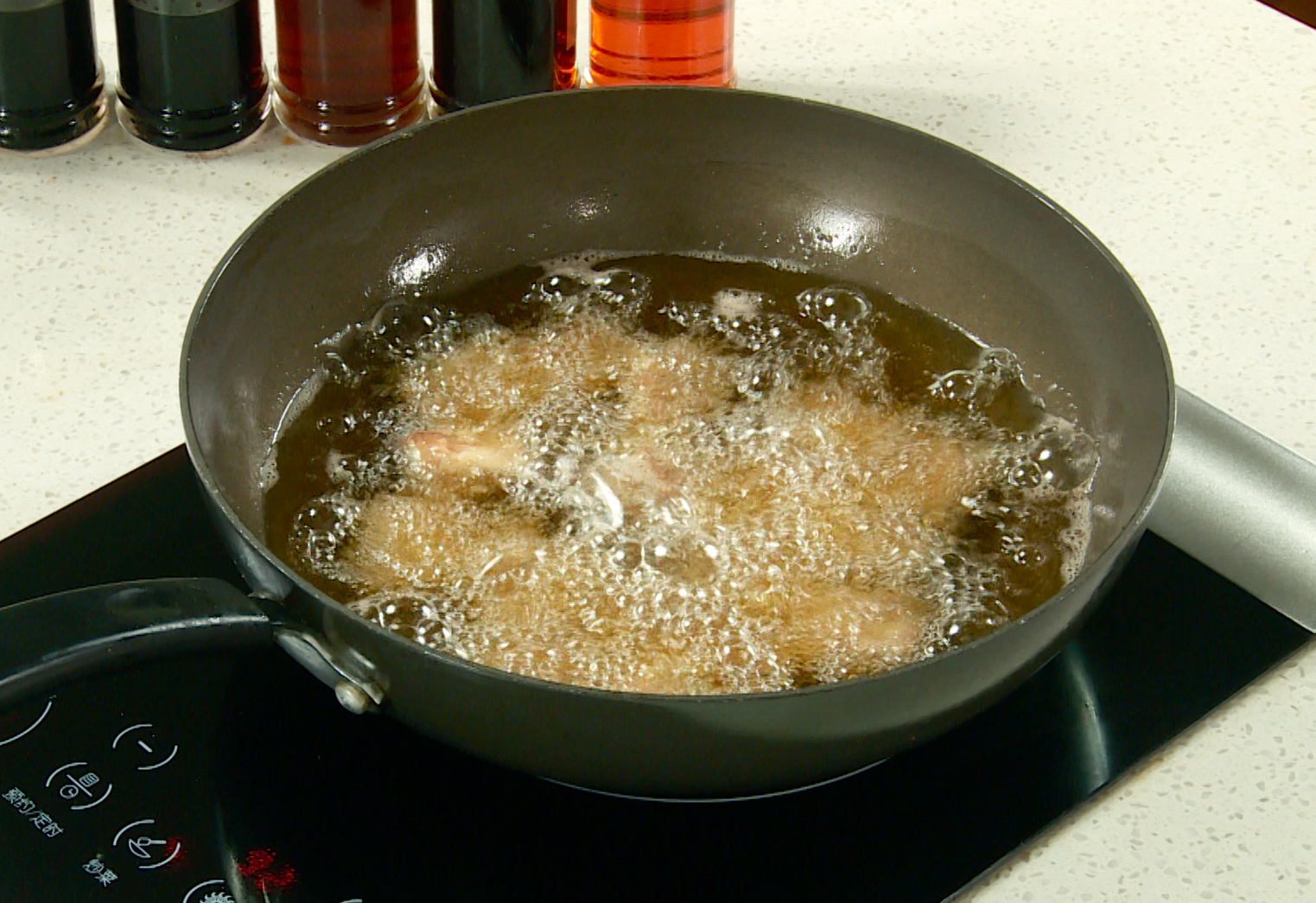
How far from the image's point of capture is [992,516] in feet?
2.56

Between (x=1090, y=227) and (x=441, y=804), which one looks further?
(x=1090, y=227)

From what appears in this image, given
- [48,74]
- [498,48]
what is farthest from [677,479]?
[48,74]

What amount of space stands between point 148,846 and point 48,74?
1.85 feet

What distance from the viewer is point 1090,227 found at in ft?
3.43

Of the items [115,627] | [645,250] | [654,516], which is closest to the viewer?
[115,627]

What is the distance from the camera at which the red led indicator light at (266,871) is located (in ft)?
2.06

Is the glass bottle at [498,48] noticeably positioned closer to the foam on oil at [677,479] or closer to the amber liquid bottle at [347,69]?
the amber liquid bottle at [347,69]

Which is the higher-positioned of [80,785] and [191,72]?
[191,72]

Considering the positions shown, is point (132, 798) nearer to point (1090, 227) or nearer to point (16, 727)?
point (16, 727)

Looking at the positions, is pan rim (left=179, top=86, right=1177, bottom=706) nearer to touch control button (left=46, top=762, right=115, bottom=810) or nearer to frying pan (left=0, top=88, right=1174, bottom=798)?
frying pan (left=0, top=88, right=1174, bottom=798)

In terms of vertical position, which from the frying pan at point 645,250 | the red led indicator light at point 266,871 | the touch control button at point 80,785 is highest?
the frying pan at point 645,250

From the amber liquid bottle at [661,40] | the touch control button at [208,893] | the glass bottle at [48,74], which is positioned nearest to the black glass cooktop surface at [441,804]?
the touch control button at [208,893]

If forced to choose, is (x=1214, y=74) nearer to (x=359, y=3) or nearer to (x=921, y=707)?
(x=359, y=3)

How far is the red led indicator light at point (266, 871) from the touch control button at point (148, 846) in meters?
0.03
